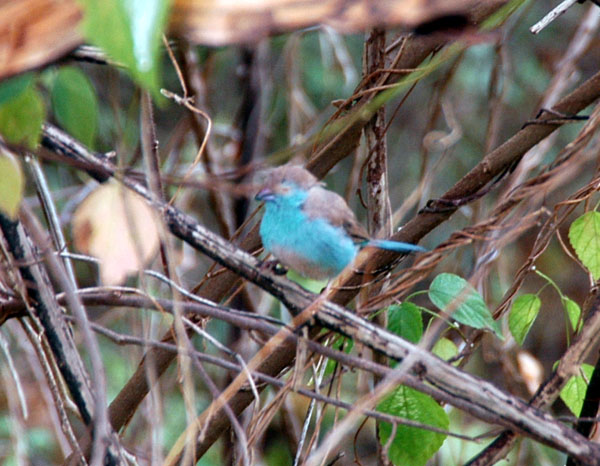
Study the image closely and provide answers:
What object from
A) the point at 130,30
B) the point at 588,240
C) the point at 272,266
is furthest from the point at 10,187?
the point at 588,240

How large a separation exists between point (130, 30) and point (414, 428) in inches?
50.4

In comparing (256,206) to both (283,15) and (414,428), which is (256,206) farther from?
(283,15)

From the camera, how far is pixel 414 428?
1693 millimetres

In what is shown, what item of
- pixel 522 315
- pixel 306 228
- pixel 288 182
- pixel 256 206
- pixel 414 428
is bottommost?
pixel 256 206

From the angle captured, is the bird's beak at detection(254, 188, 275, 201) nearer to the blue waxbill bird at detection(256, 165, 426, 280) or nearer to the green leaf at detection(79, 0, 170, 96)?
the blue waxbill bird at detection(256, 165, 426, 280)

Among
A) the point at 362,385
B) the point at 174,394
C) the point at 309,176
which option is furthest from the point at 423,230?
the point at 174,394

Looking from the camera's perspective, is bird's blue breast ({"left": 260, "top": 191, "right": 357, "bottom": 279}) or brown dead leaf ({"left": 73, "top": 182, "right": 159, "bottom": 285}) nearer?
brown dead leaf ({"left": 73, "top": 182, "right": 159, "bottom": 285})

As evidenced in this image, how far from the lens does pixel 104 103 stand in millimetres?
4645

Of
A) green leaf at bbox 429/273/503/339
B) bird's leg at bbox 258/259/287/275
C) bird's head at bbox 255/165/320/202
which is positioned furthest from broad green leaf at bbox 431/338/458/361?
bird's head at bbox 255/165/320/202

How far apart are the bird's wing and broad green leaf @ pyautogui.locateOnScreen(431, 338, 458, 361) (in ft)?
1.28

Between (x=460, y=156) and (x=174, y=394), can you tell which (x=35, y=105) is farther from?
(x=460, y=156)

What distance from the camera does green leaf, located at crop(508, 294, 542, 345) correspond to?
1.81 metres

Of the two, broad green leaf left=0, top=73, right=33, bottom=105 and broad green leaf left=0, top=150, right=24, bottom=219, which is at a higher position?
broad green leaf left=0, top=73, right=33, bottom=105

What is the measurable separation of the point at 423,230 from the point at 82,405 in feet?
3.24
